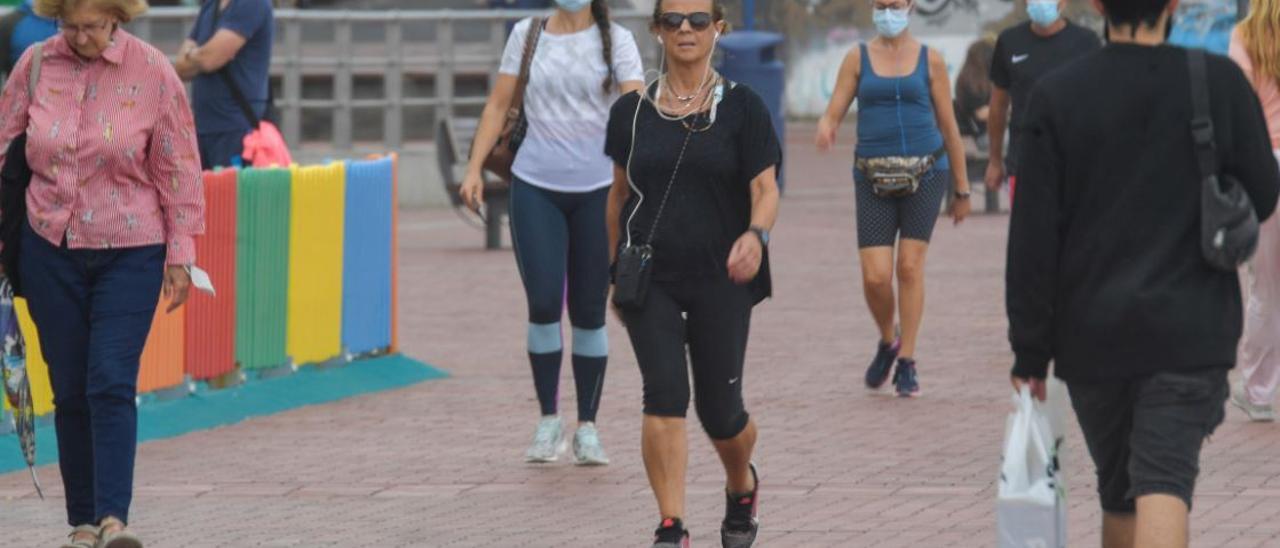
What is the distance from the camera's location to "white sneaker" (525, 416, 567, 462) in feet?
30.3

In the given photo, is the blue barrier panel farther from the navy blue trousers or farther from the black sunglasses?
the black sunglasses

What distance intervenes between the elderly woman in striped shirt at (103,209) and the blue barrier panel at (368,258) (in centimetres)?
420

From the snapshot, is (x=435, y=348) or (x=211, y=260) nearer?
(x=211, y=260)

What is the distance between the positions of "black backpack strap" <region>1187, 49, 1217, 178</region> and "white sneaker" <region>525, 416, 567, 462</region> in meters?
4.18

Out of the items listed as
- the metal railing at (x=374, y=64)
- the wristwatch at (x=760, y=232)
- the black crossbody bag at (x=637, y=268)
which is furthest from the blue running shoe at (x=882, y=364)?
the metal railing at (x=374, y=64)

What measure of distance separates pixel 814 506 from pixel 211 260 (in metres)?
3.02

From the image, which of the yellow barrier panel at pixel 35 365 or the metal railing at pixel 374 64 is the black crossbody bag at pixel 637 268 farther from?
the metal railing at pixel 374 64

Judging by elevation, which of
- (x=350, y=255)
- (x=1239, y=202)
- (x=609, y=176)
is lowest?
(x=350, y=255)

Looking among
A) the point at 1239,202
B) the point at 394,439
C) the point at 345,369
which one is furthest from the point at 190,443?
the point at 1239,202

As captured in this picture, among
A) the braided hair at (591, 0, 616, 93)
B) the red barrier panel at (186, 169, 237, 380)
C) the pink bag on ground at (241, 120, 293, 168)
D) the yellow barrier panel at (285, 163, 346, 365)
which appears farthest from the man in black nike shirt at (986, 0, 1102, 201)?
the red barrier panel at (186, 169, 237, 380)

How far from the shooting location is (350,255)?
37.8 ft

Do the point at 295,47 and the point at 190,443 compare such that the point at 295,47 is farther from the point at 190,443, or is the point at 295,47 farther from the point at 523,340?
the point at 190,443

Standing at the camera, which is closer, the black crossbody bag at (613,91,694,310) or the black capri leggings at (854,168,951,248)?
the black crossbody bag at (613,91,694,310)

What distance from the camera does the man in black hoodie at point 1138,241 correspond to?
17.6 feet
